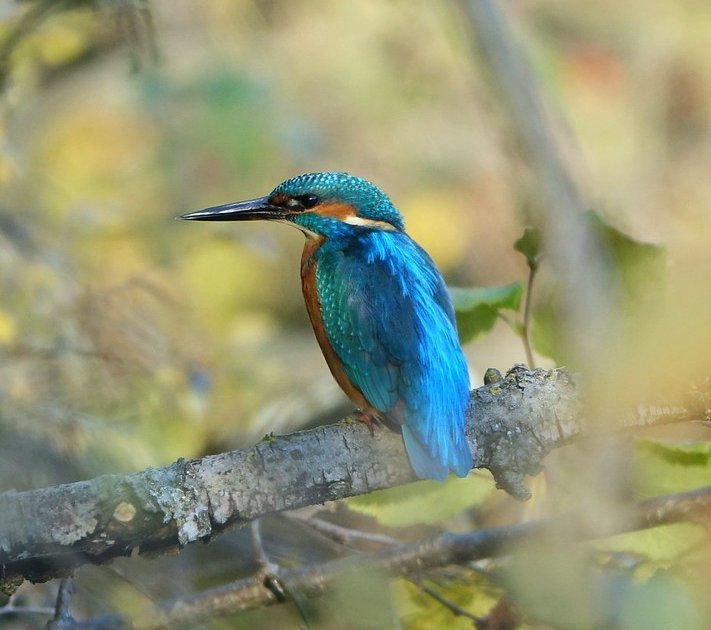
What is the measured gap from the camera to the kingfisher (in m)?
1.80

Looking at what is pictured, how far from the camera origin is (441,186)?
547 centimetres

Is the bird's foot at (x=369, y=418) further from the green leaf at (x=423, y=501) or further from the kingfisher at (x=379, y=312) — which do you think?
the green leaf at (x=423, y=501)

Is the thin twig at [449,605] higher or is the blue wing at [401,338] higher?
the blue wing at [401,338]

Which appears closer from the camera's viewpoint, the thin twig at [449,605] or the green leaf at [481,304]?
the thin twig at [449,605]

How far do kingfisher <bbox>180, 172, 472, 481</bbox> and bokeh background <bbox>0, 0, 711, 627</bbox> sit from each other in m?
0.18

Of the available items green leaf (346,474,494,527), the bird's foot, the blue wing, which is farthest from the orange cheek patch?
green leaf (346,474,494,527)

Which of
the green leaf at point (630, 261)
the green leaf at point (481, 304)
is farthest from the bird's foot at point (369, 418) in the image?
the green leaf at point (630, 261)

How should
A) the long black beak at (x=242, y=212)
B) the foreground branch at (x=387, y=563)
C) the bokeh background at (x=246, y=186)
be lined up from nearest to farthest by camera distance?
the foreground branch at (x=387, y=563) → the bokeh background at (x=246, y=186) → the long black beak at (x=242, y=212)

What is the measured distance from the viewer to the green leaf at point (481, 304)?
1.78 meters

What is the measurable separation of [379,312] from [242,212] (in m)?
0.47

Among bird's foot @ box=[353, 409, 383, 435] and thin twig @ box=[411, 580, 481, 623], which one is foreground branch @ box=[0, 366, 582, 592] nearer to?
bird's foot @ box=[353, 409, 383, 435]

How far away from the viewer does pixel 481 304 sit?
181 centimetres

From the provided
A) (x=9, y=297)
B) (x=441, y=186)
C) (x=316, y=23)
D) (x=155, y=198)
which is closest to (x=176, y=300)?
(x=9, y=297)

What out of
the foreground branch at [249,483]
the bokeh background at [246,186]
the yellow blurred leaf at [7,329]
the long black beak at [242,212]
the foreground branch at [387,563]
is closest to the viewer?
the foreground branch at [249,483]
